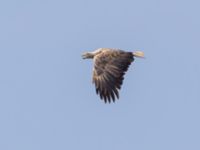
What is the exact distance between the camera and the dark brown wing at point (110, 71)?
63.0 metres

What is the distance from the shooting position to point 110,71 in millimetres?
63594

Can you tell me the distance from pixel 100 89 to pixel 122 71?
1122 millimetres

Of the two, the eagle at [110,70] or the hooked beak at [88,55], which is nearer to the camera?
the eagle at [110,70]

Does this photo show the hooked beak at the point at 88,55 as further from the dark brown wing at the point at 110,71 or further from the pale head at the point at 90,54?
the dark brown wing at the point at 110,71

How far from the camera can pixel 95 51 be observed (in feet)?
217

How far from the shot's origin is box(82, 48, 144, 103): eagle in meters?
63.0

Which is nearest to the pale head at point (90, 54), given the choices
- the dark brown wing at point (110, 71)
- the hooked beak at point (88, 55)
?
the hooked beak at point (88, 55)

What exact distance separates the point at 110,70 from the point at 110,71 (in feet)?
0.24

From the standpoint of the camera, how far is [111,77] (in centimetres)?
6338

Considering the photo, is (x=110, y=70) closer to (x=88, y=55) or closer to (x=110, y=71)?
(x=110, y=71)

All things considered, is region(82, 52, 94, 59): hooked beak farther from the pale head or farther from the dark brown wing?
the dark brown wing

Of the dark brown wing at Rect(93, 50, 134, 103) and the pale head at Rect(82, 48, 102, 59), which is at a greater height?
the pale head at Rect(82, 48, 102, 59)

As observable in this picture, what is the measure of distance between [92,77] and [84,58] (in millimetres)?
3028

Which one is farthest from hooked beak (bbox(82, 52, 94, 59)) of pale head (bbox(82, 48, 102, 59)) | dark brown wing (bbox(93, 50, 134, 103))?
dark brown wing (bbox(93, 50, 134, 103))
